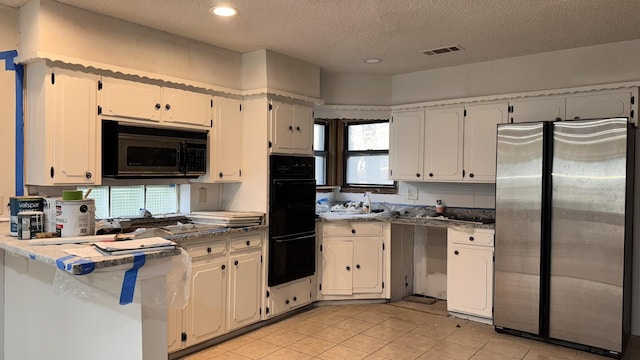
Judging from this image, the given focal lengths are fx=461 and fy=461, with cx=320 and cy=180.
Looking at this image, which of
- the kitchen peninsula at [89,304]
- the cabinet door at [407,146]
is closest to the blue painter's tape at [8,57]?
the kitchen peninsula at [89,304]

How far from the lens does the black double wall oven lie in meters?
4.07

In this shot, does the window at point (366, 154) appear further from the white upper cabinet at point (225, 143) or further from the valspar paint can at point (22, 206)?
the valspar paint can at point (22, 206)

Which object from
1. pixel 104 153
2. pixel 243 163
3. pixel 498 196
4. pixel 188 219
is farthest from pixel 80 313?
pixel 498 196

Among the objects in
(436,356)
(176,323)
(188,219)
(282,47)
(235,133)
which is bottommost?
(436,356)

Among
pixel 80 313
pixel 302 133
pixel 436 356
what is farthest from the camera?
pixel 302 133

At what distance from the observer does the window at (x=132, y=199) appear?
348 centimetres

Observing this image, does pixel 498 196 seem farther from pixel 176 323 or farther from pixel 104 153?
pixel 104 153

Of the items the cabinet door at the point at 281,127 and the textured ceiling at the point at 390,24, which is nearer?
the textured ceiling at the point at 390,24

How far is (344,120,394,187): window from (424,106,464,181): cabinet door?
23.6 inches

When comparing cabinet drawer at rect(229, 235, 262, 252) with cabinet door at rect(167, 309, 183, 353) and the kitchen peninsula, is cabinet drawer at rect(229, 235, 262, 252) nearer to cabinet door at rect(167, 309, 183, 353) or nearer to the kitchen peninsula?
cabinet door at rect(167, 309, 183, 353)

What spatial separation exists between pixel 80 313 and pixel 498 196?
316 centimetres

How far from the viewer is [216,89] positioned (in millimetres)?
3885

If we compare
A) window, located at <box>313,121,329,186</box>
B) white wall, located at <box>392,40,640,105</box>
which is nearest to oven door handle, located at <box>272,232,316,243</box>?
window, located at <box>313,121,329,186</box>

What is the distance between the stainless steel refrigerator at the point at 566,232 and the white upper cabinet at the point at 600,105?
0.32m
